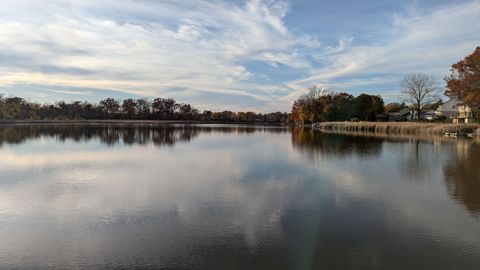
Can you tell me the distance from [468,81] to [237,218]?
37.7 metres

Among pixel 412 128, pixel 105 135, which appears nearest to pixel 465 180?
pixel 105 135

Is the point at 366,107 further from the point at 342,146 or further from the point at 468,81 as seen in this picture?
the point at 342,146

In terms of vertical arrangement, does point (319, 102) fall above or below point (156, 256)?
above

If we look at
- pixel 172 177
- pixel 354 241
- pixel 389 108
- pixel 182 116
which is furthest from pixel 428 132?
pixel 182 116

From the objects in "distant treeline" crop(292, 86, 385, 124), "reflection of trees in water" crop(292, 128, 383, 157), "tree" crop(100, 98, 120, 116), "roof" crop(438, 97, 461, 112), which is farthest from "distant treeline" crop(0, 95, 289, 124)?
"reflection of trees in water" crop(292, 128, 383, 157)

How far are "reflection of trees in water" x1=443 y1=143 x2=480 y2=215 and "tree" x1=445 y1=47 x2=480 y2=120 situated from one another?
22429 millimetres

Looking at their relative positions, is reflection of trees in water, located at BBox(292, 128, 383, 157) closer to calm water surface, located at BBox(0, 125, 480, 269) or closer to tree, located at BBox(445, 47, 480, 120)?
calm water surface, located at BBox(0, 125, 480, 269)

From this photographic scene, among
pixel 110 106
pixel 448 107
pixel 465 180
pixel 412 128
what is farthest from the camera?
pixel 110 106

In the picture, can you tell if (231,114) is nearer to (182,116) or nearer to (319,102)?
(182,116)

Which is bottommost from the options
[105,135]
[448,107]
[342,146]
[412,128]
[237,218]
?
[237,218]

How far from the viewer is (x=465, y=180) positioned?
38.0 feet

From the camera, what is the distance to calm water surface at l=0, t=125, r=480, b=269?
527cm

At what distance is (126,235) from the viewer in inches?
243

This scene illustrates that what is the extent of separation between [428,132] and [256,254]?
131 ft
